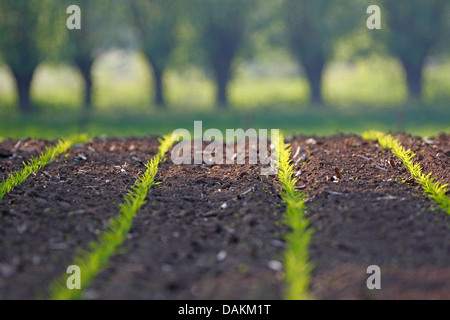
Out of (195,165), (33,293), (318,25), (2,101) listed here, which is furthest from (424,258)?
(2,101)

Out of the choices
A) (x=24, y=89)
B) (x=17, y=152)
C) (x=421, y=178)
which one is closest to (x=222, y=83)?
(x=24, y=89)

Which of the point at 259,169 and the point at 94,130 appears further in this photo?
the point at 94,130

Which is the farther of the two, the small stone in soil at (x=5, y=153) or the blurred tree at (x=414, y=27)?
the blurred tree at (x=414, y=27)

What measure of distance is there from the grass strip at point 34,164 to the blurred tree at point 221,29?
15.3 metres

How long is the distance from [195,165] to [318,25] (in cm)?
1871

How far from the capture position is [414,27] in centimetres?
2689

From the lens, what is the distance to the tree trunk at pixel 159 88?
1075 inches

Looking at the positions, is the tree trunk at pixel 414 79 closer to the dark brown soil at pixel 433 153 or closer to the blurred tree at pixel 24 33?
the dark brown soil at pixel 433 153

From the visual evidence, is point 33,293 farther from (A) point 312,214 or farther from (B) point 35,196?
(A) point 312,214

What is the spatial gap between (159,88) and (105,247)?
22.4 m

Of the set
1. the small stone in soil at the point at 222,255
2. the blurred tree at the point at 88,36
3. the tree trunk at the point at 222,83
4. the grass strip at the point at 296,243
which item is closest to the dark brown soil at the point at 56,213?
the small stone in soil at the point at 222,255

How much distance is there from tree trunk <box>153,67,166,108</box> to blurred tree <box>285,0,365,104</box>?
285 inches

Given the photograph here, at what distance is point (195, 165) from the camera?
991cm
